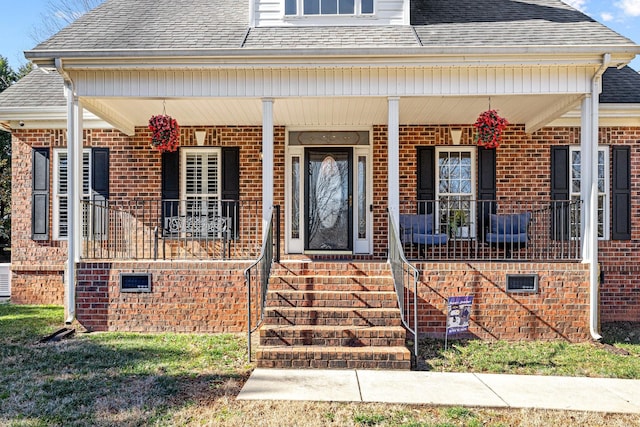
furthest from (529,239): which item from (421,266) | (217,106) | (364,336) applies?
(217,106)

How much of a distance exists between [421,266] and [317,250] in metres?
3.05

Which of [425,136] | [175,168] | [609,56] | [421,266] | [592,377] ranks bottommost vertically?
[592,377]

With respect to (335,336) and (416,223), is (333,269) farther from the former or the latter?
(416,223)

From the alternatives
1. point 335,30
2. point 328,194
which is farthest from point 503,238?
point 335,30

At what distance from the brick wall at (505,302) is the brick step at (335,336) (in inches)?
39.8

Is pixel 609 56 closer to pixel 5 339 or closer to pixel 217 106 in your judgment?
pixel 217 106

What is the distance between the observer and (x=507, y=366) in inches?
222

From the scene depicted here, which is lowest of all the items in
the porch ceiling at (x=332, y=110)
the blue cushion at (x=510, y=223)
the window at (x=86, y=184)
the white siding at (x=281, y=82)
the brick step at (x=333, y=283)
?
the brick step at (x=333, y=283)

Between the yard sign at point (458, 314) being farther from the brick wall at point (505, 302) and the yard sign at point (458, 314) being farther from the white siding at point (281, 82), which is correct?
the white siding at point (281, 82)

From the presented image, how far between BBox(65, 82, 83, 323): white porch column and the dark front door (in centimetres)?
388

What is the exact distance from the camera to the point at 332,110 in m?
8.30

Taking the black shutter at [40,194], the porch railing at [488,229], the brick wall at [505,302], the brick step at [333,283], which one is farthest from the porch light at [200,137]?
the brick wall at [505,302]

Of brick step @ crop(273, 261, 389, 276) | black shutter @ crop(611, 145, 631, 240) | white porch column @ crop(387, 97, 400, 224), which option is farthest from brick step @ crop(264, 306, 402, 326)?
black shutter @ crop(611, 145, 631, 240)

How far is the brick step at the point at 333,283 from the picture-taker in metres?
6.70
